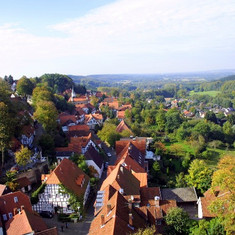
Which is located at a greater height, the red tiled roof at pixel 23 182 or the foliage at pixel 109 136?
the foliage at pixel 109 136

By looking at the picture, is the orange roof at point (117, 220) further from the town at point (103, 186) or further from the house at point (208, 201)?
the house at point (208, 201)

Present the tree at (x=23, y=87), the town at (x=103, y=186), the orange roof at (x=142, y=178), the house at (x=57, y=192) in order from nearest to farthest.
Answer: the town at (x=103, y=186)
the house at (x=57, y=192)
the orange roof at (x=142, y=178)
the tree at (x=23, y=87)

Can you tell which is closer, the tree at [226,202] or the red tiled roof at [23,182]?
the tree at [226,202]

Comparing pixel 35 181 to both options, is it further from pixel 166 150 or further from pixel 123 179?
pixel 166 150

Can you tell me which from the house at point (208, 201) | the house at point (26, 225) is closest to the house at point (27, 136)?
the house at point (26, 225)

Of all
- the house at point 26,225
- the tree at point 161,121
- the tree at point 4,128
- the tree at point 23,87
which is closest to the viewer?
the house at point 26,225

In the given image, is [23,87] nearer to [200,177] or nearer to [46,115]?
[46,115]

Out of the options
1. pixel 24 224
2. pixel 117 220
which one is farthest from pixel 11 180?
pixel 117 220

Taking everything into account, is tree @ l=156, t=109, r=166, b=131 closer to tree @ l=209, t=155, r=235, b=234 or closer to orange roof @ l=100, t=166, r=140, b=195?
orange roof @ l=100, t=166, r=140, b=195
